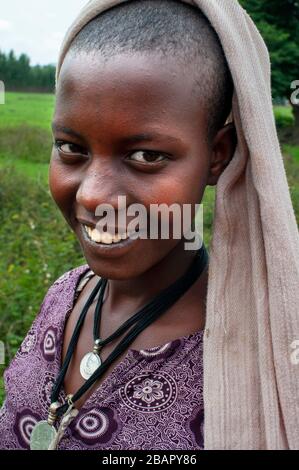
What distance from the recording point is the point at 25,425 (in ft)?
4.10

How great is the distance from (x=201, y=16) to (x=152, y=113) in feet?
0.74

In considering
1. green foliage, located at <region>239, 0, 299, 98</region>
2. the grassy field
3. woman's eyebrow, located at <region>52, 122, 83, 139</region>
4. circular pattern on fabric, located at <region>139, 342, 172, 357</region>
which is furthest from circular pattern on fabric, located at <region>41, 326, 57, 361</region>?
green foliage, located at <region>239, 0, 299, 98</region>

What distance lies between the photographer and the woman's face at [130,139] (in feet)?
3.23

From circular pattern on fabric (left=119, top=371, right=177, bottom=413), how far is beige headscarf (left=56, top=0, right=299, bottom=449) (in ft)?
0.27

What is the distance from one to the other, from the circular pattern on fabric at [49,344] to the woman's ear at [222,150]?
1.64ft

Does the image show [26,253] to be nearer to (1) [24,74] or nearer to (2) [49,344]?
(2) [49,344]

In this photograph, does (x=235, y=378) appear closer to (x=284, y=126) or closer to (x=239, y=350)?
(x=239, y=350)

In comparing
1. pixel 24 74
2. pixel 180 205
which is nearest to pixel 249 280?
pixel 180 205

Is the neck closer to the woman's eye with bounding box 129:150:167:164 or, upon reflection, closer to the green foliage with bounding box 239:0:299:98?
the woman's eye with bounding box 129:150:167:164

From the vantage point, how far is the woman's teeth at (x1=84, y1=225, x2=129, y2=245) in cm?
105

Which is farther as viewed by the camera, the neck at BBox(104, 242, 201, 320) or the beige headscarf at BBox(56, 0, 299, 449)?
the neck at BBox(104, 242, 201, 320)

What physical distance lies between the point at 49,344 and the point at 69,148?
47 cm

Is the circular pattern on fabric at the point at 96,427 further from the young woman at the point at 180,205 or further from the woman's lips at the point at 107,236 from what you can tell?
the woman's lips at the point at 107,236

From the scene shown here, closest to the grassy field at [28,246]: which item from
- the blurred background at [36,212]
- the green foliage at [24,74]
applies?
the blurred background at [36,212]
